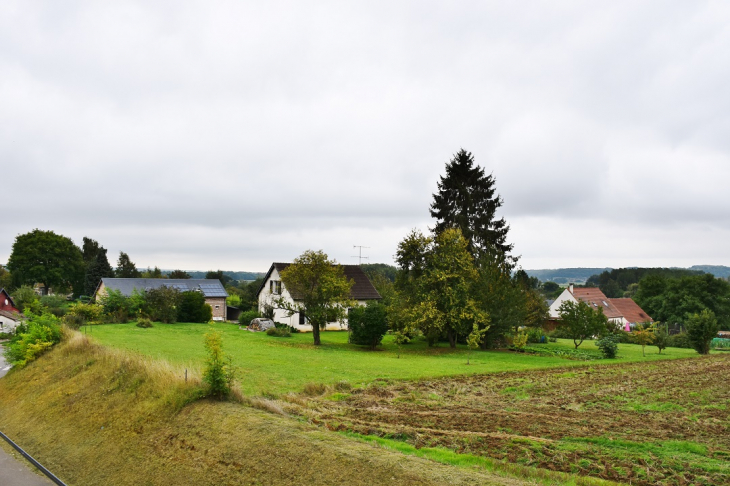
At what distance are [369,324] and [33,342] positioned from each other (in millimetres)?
19401

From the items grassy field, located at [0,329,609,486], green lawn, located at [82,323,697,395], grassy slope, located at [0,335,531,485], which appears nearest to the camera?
grassy field, located at [0,329,609,486]

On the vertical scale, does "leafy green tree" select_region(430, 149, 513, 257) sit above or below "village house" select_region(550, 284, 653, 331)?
above

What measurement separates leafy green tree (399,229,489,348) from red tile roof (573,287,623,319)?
4068 cm

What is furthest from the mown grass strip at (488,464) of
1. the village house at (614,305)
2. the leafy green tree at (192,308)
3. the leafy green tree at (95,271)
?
the leafy green tree at (95,271)

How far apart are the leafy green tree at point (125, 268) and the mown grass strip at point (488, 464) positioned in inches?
3480

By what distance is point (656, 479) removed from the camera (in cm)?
850

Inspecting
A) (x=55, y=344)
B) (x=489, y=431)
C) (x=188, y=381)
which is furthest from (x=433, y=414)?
(x=55, y=344)

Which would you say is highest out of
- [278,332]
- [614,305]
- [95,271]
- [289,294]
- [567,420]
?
[95,271]

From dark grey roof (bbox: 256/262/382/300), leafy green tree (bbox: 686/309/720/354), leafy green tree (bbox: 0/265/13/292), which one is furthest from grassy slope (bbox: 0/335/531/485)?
leafy green tree (bbox: 0/265/13/292)

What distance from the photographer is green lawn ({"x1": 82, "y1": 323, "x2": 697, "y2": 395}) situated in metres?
19.4

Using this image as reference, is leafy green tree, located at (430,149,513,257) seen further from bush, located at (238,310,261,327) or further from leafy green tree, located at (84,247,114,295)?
leafy green tree, located at (84,247,114,295)

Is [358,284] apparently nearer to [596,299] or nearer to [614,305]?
[596,299]

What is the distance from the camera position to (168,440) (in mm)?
11250

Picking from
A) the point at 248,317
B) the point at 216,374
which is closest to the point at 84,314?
the point at 248,317
